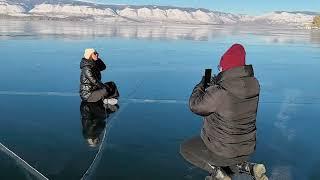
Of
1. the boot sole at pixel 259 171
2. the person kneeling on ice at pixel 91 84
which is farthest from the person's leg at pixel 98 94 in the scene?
the boot sole at pixel 259 171

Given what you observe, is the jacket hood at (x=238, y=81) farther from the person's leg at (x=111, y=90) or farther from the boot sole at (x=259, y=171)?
the person's leg at (x=111, y=90)

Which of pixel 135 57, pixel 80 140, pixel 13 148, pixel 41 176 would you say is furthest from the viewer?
pixel 135 57

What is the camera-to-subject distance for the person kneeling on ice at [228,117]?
4062 millimetres

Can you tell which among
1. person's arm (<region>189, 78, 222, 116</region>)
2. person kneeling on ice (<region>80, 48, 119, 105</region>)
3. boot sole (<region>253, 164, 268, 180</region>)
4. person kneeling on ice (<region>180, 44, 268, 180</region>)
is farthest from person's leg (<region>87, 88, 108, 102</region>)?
boot sole (<region>253, 164, 268, 180</region>)

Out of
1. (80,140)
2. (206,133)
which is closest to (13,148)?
(80,140)

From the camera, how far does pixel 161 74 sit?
13.3m

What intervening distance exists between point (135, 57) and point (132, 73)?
465 centimetres

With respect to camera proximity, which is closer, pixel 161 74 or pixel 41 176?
pixel 41 176

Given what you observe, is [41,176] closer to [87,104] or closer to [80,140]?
[80,140]

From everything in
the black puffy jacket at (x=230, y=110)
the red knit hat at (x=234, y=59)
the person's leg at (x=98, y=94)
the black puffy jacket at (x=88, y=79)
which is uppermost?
the red knit hat at (x=234, y=59)

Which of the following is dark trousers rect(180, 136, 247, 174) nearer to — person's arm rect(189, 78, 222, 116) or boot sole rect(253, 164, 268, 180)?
boot sole rect(253, 164, 268, 180)

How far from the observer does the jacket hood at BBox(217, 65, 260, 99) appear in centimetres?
403

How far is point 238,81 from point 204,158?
2.73 ft

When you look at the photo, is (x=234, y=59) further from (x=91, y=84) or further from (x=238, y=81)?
(x=91, y=84)
